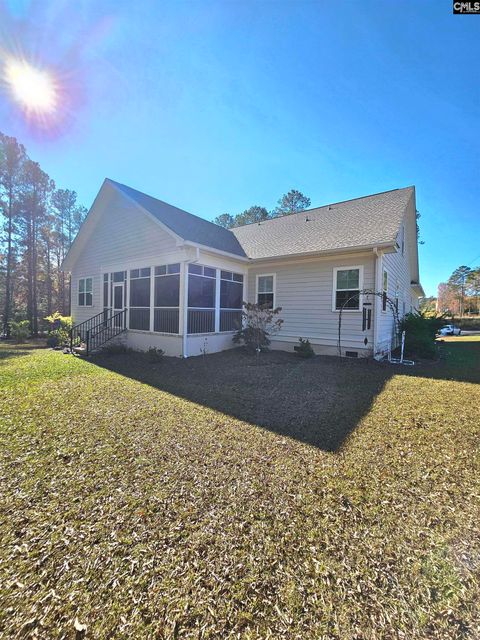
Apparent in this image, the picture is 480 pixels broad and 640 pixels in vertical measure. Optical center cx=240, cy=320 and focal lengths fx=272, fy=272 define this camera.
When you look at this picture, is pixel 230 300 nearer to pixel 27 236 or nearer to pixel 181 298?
pixel 181 298

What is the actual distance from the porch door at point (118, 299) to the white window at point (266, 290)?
593 cm

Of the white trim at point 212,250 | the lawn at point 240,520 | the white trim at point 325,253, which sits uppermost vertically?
the white trim at point 212,250

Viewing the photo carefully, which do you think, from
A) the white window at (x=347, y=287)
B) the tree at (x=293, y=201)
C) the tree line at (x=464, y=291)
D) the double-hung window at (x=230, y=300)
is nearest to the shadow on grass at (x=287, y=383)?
the double-hung window at (x=230, y=300)

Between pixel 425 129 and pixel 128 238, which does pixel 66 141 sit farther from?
pixel 425 129

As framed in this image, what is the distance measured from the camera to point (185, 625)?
1.51 metres

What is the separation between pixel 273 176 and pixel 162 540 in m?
15.2

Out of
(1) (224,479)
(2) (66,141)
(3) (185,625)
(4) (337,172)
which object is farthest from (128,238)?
(3) (185,625)

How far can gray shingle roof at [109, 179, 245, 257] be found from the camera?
31.9 ft

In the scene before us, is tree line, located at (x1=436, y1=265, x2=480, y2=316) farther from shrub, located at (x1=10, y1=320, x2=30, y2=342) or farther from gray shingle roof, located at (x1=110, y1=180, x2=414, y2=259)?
shrub, located at (x1=10, y1=320, x2=30, y2=342)

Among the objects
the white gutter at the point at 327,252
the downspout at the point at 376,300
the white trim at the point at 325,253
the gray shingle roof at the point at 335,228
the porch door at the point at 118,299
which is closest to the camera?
the white gutter at the point at 327,252

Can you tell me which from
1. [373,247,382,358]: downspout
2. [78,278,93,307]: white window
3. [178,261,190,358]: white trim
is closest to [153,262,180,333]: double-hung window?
[178,261,190,358]: white trim

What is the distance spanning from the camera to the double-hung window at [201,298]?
944 centimetres

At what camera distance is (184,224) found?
1084 centimetres

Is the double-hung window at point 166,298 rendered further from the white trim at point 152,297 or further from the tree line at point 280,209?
the tree line at point 280,209
